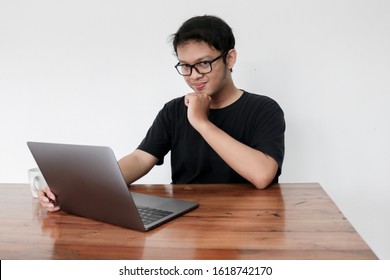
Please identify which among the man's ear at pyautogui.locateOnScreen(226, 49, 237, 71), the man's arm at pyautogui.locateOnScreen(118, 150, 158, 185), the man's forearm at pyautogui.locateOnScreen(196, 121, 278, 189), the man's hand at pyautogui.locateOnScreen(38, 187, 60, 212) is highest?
the man's ear at pyautogui.locateOnScreen(226, 49, 237, 71)

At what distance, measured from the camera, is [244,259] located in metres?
0.64

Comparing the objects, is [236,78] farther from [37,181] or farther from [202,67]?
[37,181]

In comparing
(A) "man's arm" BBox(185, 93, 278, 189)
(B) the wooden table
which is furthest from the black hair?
(B) the wooden table

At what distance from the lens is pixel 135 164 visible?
53.2 inches

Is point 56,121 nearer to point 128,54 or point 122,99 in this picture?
point 122,99

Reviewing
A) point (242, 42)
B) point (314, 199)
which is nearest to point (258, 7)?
point (242, 42)

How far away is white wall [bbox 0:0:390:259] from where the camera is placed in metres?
1.78

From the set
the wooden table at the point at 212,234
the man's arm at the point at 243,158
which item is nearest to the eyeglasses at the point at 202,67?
the man's arm at the point at 243,158

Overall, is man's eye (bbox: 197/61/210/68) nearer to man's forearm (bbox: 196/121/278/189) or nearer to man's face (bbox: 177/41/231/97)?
man's face (bbox: 177/41/231/97)

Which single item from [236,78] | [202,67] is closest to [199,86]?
[202,67]

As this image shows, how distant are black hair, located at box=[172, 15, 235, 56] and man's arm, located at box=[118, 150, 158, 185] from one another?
17.3 inches

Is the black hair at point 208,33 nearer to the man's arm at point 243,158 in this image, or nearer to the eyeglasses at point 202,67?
the eyeglasses at point 202,67

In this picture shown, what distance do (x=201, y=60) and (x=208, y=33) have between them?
0.37 feet

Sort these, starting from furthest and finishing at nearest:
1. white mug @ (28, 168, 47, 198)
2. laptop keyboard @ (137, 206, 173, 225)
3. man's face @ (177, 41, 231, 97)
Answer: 1. man's face @ (177, 41, 231, 97)
2. white mug @ (28, 168, 47, 198)
3. laptop keyboard @ (137, 206, 173, 225)
